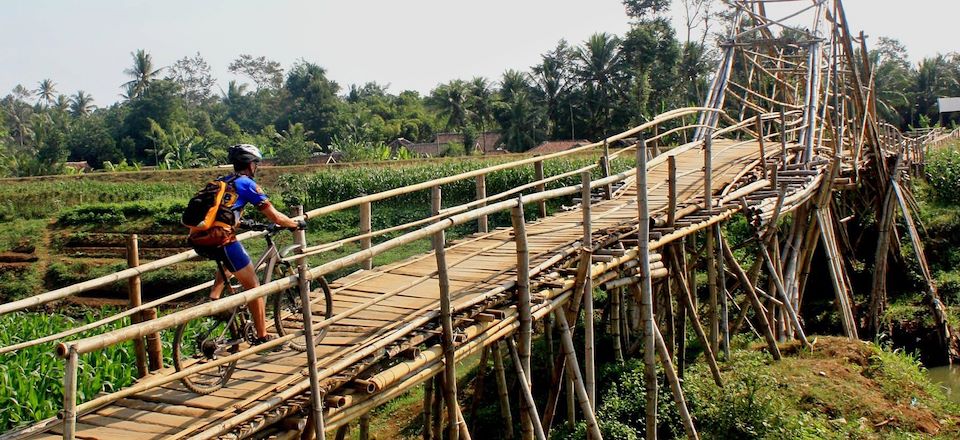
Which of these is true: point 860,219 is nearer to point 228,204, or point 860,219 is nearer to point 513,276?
point 513,276

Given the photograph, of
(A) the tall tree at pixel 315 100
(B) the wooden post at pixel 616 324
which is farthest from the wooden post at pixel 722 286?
(A) the tall tree at pixel 315 100

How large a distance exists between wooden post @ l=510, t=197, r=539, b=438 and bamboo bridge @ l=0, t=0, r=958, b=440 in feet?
0.04

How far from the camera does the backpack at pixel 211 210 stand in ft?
15.0

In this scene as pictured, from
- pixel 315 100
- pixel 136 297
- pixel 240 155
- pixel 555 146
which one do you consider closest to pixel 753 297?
pixel 240 155

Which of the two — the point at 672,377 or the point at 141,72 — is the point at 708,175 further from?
the point at 141,72

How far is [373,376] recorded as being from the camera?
459 centimetres

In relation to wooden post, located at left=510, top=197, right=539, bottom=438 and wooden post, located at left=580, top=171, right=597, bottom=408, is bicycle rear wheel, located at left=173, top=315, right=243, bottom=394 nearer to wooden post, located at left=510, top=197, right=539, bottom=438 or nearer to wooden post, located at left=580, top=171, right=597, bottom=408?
wooden post, located at left=510, top=197, right=539, bottom=438

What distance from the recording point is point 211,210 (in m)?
4.60

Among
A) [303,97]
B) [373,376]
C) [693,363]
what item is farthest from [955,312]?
[303,97]

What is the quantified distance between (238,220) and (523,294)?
78.2 inches

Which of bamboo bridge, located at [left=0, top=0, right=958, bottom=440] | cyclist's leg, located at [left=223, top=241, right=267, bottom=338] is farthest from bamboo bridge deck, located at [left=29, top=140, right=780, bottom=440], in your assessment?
cyclist's leg, located at [left=223, top=241, right=267, bottom=338]

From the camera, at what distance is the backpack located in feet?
15.0

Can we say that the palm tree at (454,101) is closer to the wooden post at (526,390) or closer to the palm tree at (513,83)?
the palm tree at (513,83)

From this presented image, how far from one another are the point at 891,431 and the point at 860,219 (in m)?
7.96
